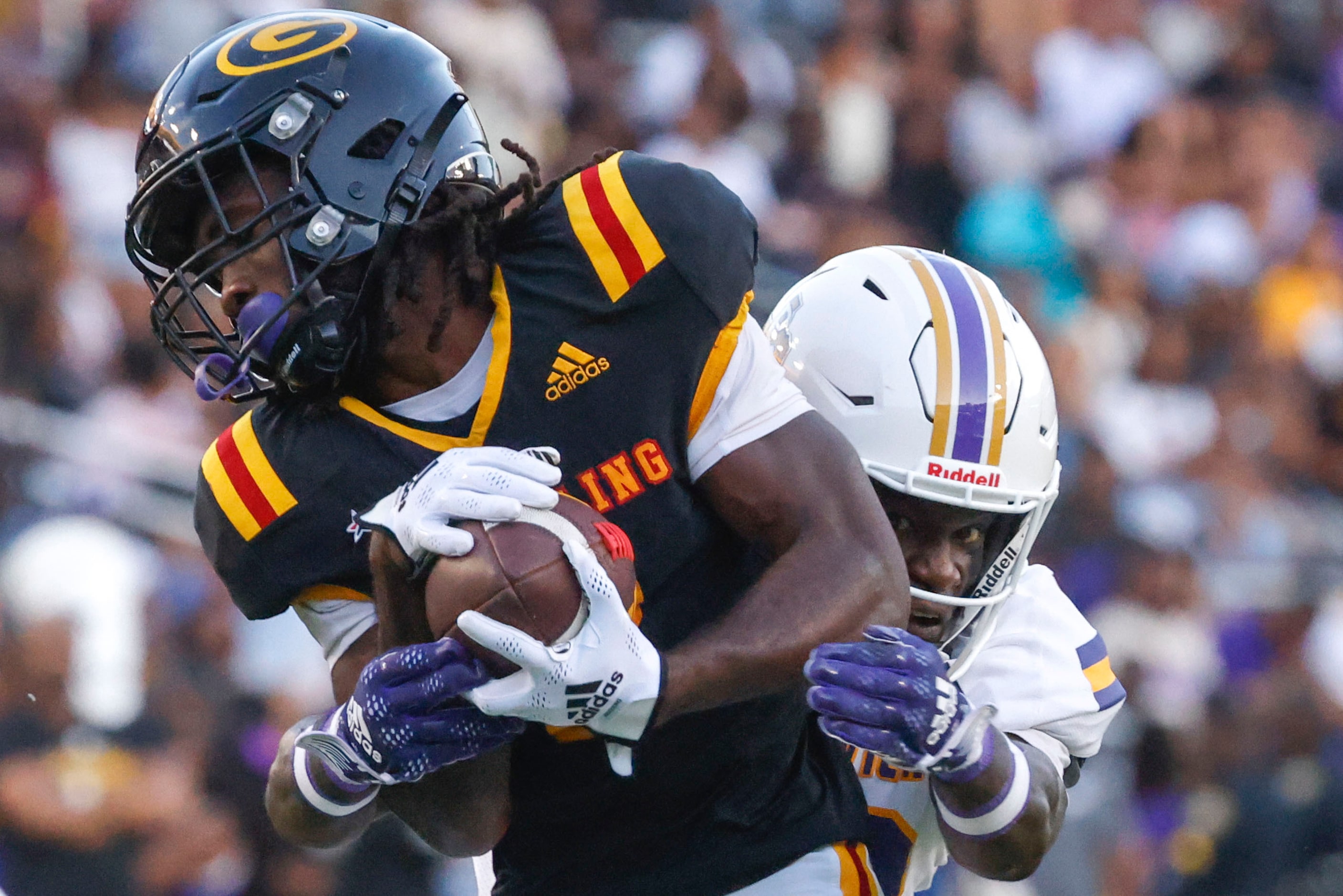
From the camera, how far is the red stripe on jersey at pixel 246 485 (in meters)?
2.42

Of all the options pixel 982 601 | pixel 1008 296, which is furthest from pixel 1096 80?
pixel 982 601

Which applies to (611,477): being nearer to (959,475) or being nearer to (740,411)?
(740,411)

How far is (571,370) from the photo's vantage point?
238 centimetres

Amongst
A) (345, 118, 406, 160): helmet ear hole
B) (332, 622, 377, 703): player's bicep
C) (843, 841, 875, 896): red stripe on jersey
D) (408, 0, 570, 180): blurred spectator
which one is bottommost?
(408, 0, 570, 180): blurred spectator

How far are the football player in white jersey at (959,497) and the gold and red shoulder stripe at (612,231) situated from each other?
30.5 inches

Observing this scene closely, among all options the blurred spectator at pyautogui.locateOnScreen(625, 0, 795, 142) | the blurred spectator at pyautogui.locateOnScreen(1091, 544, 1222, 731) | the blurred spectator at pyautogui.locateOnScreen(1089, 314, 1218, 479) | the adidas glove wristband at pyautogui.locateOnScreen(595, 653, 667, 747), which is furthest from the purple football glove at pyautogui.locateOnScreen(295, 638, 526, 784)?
the blurred spectator at pyautogui.locateOnScreen(1089, 314, 1218, 479)

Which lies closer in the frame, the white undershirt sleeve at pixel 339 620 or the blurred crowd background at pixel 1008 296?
the white undershirt sleeve at pixel 339 620

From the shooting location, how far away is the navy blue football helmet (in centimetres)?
237

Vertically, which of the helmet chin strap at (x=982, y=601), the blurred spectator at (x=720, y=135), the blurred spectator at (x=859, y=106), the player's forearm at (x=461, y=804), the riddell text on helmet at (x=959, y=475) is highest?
the riddell text on helmet at (x=959, y=475)

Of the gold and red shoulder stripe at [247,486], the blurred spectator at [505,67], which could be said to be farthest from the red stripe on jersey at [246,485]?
the blurred spectator at [505,67]

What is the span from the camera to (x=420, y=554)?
212 cm

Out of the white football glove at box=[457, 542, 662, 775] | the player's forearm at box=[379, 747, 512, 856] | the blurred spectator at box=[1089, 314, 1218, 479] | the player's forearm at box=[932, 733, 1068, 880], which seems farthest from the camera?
the blurred spectator at box=[1089, 314, 1218, 479]

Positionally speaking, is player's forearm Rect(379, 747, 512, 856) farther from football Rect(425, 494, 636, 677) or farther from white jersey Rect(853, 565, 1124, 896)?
white jersey Rect(853, 565, 1124, 896)

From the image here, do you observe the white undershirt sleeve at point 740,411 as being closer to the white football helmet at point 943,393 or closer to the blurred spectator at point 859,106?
the white football helmet at point 943,393
